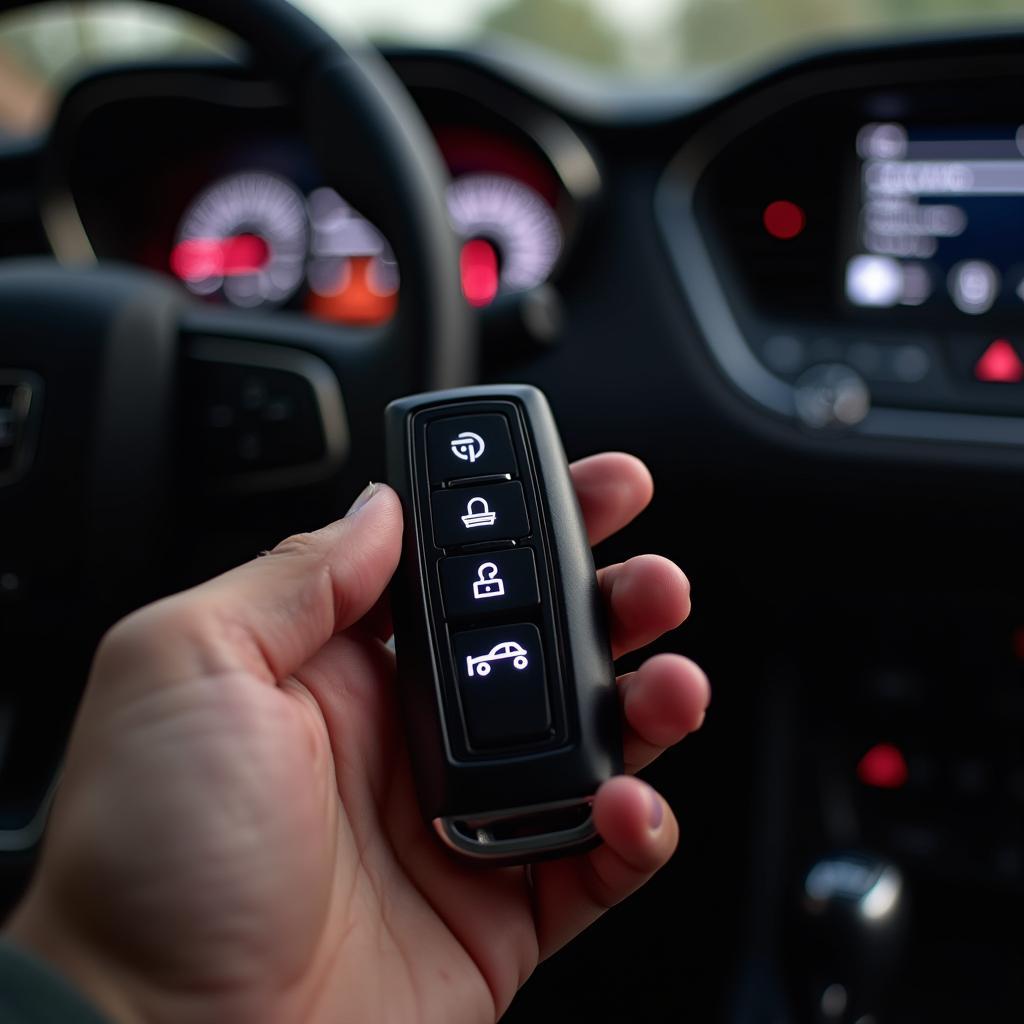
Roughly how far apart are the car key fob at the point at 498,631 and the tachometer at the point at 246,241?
926mm

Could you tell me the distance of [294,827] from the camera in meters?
0.68

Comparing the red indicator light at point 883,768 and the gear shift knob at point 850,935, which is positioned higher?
the red indicator light at point 883,768

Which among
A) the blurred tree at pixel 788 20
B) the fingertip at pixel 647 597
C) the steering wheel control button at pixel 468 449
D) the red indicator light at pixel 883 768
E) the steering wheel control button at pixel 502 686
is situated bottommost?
the red indicator light at pixel 883 768

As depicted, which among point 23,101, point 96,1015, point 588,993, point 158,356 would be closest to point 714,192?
point 158,356

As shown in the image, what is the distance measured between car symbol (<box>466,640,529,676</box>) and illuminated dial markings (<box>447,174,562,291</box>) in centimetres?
82

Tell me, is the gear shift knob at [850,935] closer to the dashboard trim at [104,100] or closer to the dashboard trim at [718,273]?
the dashboard trim at [718,273]

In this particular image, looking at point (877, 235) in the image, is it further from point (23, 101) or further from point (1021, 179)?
point (23, 101)

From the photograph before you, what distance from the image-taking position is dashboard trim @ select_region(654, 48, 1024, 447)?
4.24 ft

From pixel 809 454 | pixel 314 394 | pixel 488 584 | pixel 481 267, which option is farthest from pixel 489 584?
pixel 481 267

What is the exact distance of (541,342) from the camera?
129 cm

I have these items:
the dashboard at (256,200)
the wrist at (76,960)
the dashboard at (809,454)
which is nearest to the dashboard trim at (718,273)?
the dashboard at (809,454)

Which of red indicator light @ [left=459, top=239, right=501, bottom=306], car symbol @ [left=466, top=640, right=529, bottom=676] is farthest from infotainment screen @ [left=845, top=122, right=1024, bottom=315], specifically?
car symbol @ [left=466, top=640, right=529, bottom=676]

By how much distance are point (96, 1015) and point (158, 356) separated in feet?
1.98

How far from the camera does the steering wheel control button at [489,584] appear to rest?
0.78m
